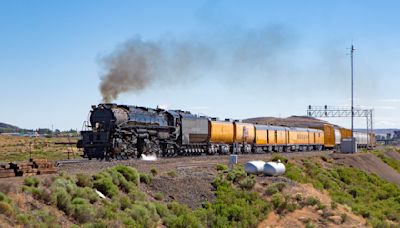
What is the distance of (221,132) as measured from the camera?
172ft

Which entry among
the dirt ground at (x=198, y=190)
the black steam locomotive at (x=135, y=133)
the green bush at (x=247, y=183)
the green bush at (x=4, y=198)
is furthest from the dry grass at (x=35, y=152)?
the green bush at (x=4, y=198)

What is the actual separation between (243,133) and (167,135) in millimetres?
17321

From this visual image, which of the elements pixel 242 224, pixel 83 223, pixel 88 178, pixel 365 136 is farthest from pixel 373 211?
pixel 365 136

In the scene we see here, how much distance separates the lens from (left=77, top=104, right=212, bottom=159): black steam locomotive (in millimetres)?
34188

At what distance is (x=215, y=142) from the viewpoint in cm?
5172

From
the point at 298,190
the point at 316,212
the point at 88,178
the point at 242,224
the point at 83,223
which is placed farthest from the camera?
the point at 298,190

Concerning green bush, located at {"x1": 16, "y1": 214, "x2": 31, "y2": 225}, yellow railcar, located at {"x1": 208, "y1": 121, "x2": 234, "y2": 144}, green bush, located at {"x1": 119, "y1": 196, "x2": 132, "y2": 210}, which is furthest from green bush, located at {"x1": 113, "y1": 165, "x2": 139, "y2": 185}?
yellow railcar, located at {"x1": 208, "y1": 121, "x2": 234, "y2": 144}

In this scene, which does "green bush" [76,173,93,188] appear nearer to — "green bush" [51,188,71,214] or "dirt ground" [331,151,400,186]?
"green bush" [51,188,71,214]

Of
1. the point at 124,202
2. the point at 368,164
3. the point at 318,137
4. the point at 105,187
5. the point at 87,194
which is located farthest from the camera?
the point at 318,137

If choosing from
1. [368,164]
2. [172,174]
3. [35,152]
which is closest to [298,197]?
[172,174]

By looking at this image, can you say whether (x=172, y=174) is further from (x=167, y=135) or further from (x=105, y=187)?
(x=167, y=135)

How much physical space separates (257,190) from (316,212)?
9.90 ft

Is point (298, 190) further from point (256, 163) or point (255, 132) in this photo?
point (255, 132)

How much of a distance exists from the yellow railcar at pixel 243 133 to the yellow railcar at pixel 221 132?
0.79 meters
